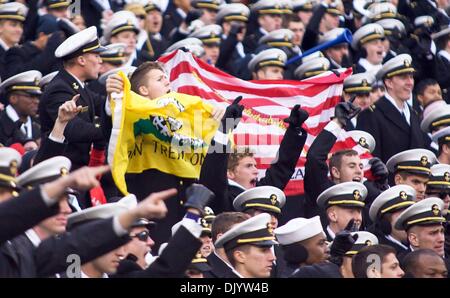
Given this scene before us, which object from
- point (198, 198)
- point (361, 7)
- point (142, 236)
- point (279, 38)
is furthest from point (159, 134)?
point (361, 7)

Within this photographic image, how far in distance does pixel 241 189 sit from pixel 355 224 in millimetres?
1041

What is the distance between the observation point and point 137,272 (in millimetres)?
9859

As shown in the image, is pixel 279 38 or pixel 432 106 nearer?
pixel 432 106

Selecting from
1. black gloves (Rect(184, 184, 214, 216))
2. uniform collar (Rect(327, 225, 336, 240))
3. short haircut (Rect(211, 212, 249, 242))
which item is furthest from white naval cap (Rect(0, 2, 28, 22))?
black gloves (Rect(184, 184, 214, 216))

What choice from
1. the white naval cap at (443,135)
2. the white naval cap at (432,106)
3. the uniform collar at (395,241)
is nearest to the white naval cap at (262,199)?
the uniform collar at (395,241)

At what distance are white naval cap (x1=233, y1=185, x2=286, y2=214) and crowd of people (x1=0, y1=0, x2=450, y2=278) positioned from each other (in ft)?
0.04

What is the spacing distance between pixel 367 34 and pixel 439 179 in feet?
15.5

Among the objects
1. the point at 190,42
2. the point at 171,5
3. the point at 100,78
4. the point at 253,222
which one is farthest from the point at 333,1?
the point at 253,222

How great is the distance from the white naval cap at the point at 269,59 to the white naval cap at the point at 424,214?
185 inches

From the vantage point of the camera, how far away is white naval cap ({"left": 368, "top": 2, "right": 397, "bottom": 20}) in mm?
20281

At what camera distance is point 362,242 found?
12.0 meters

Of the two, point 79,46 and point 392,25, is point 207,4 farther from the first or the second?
point 79,46

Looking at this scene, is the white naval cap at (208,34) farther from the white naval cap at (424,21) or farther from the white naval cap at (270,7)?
the white naval cap at (424,21)

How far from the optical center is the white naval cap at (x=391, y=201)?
43.8 ft
